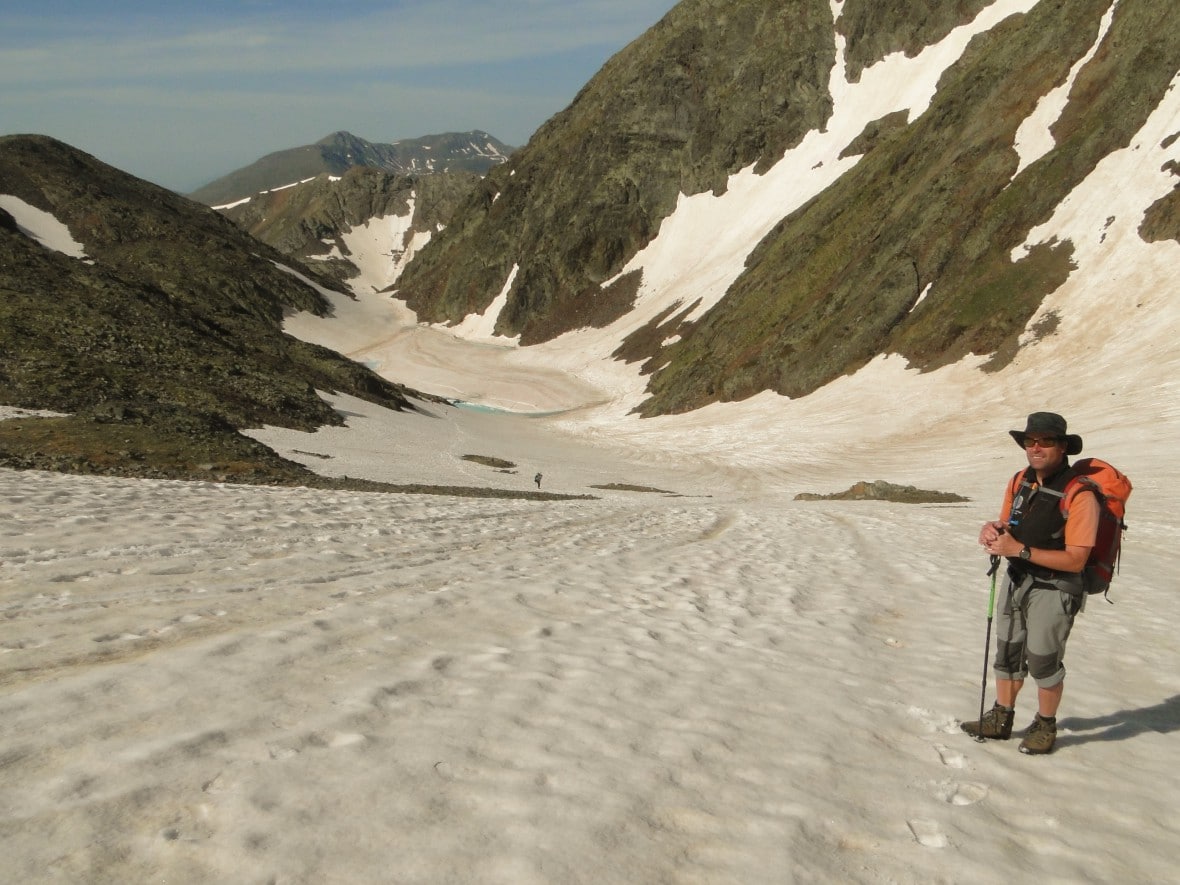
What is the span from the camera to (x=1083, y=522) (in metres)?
6.29

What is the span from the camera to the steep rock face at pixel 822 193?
5428 cm

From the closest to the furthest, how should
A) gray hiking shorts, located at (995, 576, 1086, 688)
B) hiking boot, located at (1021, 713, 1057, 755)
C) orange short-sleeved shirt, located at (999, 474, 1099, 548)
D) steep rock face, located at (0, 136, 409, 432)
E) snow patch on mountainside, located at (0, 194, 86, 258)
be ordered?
orange short-sleeved shirt, located at (999, 474, 1099, 548), gray hiking shorts, located at (995, 576, 1086, 688), hiking boot, located at (1021, 713, 1057, 755), steep rock face, located at (0, 136, 409, 432), snow patch on mountainside, located at (0, 194, 86, 258)

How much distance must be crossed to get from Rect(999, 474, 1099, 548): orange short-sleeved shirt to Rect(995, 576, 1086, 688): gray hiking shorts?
1.44 ft

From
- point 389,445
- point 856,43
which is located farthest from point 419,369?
point 856,43

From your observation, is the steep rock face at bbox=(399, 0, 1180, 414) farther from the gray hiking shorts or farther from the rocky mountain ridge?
the gray hiking shorts

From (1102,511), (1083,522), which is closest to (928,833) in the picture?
(1083,522)

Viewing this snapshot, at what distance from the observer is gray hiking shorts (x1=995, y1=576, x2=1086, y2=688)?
6.54m

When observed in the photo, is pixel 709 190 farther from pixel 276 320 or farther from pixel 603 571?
pixel 603 571

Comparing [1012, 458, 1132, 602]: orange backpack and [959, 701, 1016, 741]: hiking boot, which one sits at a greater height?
[1012, 458, 1132, 602]: orange backpack

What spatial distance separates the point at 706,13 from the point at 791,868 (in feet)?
452

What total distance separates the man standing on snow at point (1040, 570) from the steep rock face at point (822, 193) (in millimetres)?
47634

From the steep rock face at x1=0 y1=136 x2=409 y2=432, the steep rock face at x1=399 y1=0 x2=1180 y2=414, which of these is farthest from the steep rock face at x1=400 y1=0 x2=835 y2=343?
the steep rock face at x1=0 y1=136 x2=409 y2=432

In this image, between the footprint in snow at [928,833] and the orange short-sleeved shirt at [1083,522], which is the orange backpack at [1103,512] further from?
the footprint in snow at [928,833]

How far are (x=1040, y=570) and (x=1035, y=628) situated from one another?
0.49m
